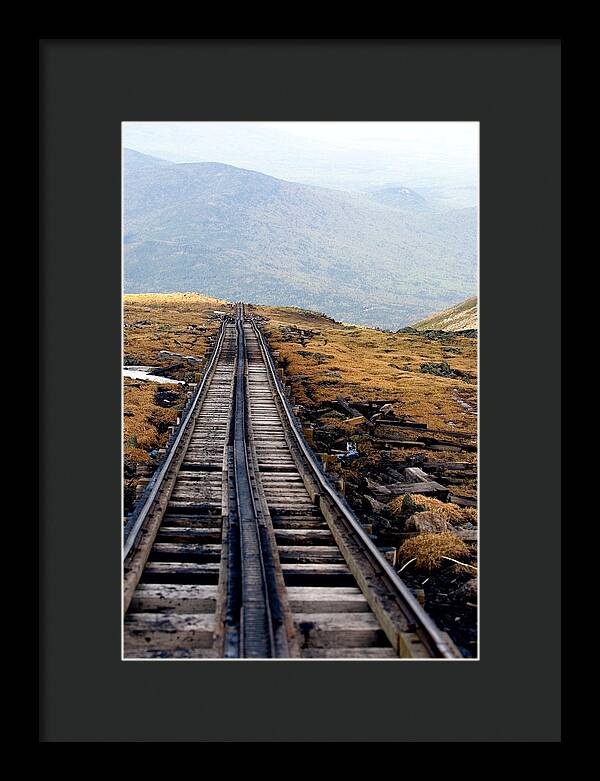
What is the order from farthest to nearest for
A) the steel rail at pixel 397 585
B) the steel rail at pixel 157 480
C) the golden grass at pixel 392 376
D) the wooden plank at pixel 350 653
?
the golden grass at pixel 392 376
the steel rail at pixel 157 480
the wooden plank at pixel 350 653
the steel rail at pixel 397 585

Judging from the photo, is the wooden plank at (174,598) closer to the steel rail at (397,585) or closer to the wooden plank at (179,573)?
the wooden plank at (179,573)

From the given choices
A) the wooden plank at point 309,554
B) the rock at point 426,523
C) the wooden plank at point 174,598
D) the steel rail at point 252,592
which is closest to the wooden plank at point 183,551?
the steel rail at point 252,592

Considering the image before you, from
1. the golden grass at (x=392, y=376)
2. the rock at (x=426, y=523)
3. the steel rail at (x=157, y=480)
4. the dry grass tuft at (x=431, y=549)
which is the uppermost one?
the golden grass at (x=392, y=376)

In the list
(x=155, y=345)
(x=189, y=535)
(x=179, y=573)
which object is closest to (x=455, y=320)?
(x=155, y=345)

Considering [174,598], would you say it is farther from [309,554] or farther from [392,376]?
[392,376]

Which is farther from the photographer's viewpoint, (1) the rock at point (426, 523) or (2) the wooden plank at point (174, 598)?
(1) the rock at point (426, 523)
